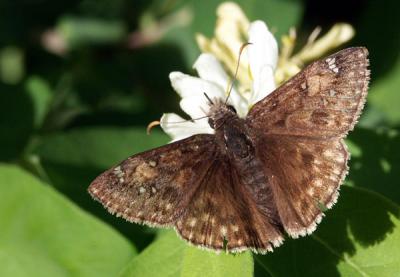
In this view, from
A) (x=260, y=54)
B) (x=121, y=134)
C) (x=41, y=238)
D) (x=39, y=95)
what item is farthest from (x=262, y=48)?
(x=39, y=95)

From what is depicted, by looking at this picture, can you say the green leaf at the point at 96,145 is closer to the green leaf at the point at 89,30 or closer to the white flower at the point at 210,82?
the white flower at the point at 210,82

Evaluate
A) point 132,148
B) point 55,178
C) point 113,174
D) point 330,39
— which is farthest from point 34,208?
point 330,39

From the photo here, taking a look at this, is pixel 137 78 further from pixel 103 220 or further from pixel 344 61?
pixel 344 61

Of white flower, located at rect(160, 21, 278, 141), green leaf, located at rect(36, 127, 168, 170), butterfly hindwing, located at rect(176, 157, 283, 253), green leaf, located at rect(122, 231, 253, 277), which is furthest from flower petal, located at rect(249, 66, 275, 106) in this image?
green leaf, located at rect(36, 127, 168, 170)

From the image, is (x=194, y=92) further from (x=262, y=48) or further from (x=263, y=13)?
(x=263, y=13)

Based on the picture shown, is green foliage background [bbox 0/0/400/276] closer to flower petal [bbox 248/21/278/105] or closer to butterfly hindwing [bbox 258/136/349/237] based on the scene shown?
butterfly hindwing [bbox 258/136/349/237]

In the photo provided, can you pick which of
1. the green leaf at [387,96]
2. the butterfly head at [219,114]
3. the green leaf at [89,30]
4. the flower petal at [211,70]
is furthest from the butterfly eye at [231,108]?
the green leaf at [89,30]
